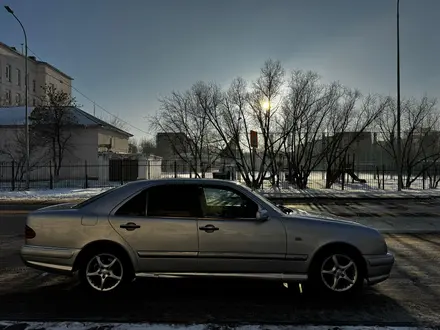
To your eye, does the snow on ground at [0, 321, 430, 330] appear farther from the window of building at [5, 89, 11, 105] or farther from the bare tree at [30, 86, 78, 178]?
the window of building at [5, 89, 11, 105]

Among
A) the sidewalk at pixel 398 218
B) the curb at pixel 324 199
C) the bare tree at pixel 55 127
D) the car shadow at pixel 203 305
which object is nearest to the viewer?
the car shadow at pixel 203 305

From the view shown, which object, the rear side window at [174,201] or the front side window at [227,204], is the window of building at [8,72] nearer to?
the rear side window at [174,201]

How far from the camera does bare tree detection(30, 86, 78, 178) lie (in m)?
35.6

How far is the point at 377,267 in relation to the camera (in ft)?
18.4

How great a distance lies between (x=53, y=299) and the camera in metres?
5.57

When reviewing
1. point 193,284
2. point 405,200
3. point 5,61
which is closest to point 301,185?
point 405,200

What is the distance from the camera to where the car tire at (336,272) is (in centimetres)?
556

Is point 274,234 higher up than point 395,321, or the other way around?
point 274,234

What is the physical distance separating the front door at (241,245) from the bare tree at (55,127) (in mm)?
32066

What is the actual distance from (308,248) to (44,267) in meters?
3.40

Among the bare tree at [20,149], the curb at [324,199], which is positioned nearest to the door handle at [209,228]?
the curb at [324,199]

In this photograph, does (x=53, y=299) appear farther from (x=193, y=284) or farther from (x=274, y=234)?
(x=274, y=234)

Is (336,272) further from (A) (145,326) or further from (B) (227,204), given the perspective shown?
(A) (145,326)

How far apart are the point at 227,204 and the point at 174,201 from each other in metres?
0.70
